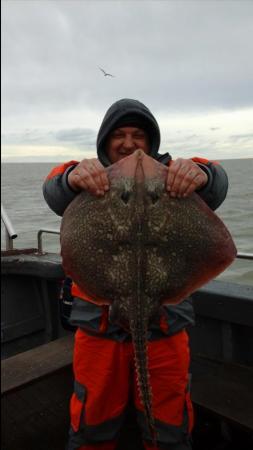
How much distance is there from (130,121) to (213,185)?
778mm

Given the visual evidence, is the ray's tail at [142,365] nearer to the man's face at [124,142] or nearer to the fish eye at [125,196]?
the fish eye at [125,196]

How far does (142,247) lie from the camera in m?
1.85

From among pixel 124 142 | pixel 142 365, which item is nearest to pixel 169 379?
pixel 142 365

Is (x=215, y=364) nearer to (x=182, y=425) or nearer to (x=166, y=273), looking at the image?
(x=182, y=425)

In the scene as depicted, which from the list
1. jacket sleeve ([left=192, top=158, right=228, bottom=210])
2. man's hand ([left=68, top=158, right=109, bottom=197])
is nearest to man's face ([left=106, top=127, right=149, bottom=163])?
jacket sleeve ([left=192, top=158, right=228, bottom=210])

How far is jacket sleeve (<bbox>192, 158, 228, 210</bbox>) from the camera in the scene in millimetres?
2322

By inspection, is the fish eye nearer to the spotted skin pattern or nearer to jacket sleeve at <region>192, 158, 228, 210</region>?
the spotted skin pattern

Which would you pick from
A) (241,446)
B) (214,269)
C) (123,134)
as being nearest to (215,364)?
(241,446)

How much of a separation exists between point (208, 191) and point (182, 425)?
1.55 meters

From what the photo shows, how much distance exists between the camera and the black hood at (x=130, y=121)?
2643 mm

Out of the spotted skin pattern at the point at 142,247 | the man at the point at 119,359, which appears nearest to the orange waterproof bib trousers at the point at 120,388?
the man at the point at 119,359

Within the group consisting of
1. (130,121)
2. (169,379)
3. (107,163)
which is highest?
(130,121)

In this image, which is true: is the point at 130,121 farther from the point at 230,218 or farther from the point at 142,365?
the point at 230,218

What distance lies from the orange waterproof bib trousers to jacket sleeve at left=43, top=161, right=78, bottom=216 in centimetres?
87
